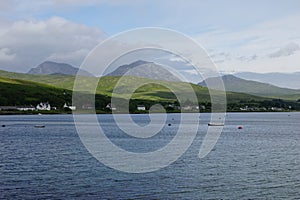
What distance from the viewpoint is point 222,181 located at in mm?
43906

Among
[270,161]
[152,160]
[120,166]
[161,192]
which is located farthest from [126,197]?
[270,161]

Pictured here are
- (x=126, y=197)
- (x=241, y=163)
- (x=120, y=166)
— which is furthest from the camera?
(x=241, y=163)

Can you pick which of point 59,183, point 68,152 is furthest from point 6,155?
point 59,183

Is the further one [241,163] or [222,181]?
[241,163]

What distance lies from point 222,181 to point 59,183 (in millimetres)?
15311

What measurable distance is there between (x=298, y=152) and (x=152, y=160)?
2622 centimetres

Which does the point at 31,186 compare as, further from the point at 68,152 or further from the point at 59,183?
the point at 68,152

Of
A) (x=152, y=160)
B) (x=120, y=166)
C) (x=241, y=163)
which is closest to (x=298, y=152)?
(x=241, y=163)

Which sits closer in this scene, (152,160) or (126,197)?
(126,197)

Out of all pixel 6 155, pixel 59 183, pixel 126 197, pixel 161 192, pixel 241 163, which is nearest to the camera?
pixel 126 197

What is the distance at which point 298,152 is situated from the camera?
72.5m

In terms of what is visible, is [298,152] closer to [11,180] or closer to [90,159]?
[90,159]

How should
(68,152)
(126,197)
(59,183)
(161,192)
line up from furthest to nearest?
(68,152) → (59,183) → (161,192) → (126,197)

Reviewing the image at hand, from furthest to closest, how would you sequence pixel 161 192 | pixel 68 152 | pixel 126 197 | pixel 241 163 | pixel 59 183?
pixel 68 152 < pixel 241 163 < pixel 59 183 < pixel 161 192 < pixel 126 197
